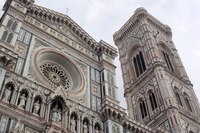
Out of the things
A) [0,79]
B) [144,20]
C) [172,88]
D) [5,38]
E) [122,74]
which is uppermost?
[144,20]

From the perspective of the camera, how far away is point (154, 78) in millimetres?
26031

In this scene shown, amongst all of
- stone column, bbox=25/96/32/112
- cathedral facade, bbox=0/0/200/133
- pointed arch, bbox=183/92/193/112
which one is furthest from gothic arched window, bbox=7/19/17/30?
pointed arch, bbox=183/92/193/112

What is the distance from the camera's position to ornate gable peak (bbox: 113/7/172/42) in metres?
33.2

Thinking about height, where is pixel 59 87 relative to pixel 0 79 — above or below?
above

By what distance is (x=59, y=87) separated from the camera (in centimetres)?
1419

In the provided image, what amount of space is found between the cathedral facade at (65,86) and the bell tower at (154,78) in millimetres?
103

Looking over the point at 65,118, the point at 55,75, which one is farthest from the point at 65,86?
the point at 65,118

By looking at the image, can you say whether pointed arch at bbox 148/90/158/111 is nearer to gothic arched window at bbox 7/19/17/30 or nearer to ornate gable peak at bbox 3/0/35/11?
ornate gable peak at bbox 3/0/35/11

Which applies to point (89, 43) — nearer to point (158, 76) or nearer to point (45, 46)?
point (45, 46)

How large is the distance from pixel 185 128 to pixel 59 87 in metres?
12.0

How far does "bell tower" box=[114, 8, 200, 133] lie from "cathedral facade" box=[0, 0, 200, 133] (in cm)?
10

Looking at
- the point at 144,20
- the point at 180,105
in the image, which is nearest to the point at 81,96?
the point at 180,105

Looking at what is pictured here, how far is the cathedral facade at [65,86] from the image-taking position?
1246 centimetres

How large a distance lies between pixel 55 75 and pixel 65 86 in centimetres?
82
